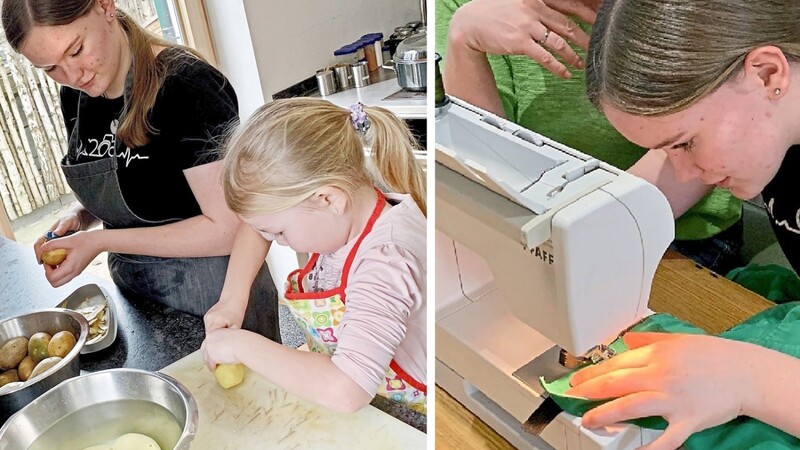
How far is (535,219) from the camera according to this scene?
22.5 inches

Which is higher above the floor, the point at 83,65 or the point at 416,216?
the point at 83,65

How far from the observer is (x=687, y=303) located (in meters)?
0.74

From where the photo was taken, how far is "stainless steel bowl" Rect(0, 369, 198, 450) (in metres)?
0.64

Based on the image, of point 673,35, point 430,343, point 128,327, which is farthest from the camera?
point 128,327

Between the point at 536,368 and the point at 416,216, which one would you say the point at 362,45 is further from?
A: the point at 536,368

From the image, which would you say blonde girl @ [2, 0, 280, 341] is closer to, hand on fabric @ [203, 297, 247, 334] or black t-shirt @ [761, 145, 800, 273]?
hand on fabric @ [203, 297, 247, 334]

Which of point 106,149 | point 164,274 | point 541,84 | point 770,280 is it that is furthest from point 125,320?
point 770,280

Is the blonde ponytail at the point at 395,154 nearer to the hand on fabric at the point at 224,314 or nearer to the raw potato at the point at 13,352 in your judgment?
the hand on fabric at the point at 224,314

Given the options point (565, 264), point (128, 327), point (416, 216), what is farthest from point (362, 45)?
point (128, 327)

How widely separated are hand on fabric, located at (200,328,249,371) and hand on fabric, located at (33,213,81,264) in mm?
167

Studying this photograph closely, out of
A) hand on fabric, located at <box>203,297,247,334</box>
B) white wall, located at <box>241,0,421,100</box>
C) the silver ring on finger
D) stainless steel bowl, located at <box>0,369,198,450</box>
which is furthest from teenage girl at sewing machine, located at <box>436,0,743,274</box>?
stainless steel bowl, located at <box>0,369,198,450</box>

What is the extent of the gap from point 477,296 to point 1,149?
1.59 ft

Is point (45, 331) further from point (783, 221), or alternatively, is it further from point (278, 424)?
point (783, 221)

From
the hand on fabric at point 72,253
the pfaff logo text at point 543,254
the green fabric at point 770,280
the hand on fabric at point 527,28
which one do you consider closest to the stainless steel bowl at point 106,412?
the hand on fabric at point 72,253
